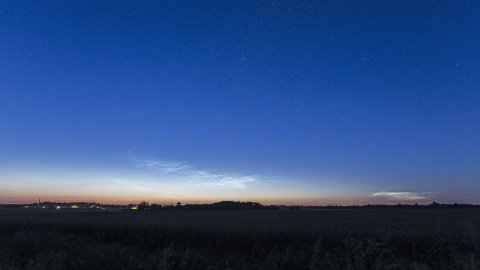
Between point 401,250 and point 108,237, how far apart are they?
1982 cm

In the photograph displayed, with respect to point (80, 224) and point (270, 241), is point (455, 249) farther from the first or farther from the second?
point (80, 224)

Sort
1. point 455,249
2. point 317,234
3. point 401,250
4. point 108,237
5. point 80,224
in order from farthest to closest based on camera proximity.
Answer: point 80,224, point 108,237, point 317,234, point 401,250, point 455,249

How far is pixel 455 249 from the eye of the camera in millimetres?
7055

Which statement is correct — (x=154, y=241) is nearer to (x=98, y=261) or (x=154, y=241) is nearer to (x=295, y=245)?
(x=295, y=245)

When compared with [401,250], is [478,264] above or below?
above

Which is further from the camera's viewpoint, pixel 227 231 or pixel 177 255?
pixel 227 231

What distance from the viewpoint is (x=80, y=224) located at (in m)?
33.7

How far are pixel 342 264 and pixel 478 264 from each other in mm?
4081

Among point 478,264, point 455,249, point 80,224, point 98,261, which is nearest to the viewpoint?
point 478,264

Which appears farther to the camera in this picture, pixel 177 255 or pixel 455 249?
pixel 177 255

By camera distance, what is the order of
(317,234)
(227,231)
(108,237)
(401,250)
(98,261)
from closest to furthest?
(98,261), (401,250), (317,234), (227,231), (108,237)

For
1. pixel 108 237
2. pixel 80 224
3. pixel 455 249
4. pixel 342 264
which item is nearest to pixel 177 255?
pixel 342 264

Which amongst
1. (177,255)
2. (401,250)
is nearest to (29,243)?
(177,255)

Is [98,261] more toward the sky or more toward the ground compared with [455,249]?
more toward the ground
